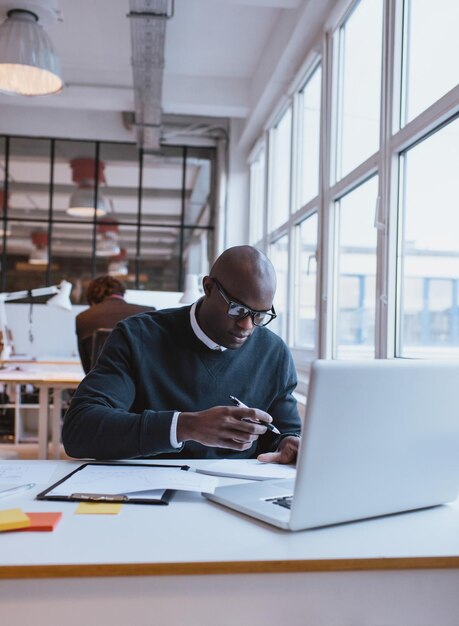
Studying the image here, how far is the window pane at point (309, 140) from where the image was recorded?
4664 millimetres

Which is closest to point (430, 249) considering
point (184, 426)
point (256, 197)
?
point (184, 426)

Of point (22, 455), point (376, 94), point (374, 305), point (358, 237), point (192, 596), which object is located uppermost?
point (376, 94)

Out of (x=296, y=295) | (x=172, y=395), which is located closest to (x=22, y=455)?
(x=296, y=295)

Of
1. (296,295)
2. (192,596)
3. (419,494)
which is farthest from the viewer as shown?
(296,295)

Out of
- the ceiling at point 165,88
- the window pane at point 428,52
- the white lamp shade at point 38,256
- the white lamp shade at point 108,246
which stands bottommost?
the white lamp shade at point 38,256

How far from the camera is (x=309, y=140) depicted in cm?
493

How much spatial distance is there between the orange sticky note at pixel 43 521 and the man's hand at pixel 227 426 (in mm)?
350

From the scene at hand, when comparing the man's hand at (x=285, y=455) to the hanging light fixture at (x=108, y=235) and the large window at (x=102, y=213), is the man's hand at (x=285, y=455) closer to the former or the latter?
the large window at (x=102, y=213)

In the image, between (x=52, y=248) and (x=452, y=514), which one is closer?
(x=452, y=514)

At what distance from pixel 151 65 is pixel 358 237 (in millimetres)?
2470

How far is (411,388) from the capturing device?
3.51 feet

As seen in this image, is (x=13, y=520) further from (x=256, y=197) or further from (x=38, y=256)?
(x=38, y=256)

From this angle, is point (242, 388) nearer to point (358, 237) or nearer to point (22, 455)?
point (358, 237)

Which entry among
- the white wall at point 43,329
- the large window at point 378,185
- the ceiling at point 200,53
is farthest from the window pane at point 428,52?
the white wall at point 43,329
